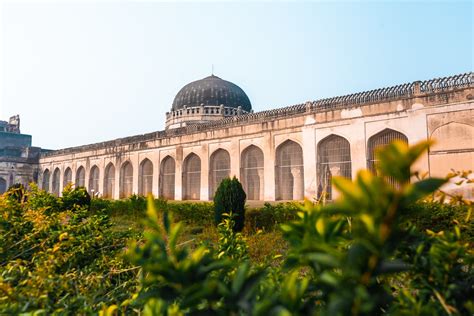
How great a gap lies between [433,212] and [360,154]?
724 cm

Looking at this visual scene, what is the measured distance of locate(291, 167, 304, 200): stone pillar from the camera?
14422 mm

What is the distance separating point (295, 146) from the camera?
14852 millimetres

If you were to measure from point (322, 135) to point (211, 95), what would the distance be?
14.4 meters

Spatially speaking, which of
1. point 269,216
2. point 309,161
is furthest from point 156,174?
point 269,216

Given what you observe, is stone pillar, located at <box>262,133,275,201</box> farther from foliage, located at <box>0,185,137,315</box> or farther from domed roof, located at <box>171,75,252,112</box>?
foliage, located at <box>0,185,137,315</box>

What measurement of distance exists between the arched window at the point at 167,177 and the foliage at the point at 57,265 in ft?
54.8

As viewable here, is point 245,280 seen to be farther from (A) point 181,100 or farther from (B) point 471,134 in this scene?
(A) point 181,100

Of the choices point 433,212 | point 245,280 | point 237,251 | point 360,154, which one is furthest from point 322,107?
point 245,280

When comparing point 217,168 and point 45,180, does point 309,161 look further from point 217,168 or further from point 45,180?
point 45,180

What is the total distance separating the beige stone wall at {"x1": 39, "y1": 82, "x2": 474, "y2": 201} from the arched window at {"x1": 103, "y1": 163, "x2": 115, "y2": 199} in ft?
7.00

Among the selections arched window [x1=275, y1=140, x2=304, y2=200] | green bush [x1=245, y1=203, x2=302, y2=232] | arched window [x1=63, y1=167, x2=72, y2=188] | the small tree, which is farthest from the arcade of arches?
arched window [x1=63, y1=167, x2=72, y2=188]

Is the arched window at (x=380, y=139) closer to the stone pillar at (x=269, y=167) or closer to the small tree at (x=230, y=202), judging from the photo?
the stone pillar at (x=269, y=167)

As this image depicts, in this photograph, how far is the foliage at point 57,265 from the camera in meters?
1.36

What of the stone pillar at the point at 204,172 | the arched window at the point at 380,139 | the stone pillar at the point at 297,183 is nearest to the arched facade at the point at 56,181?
the stone pillar at the point at 204,172
